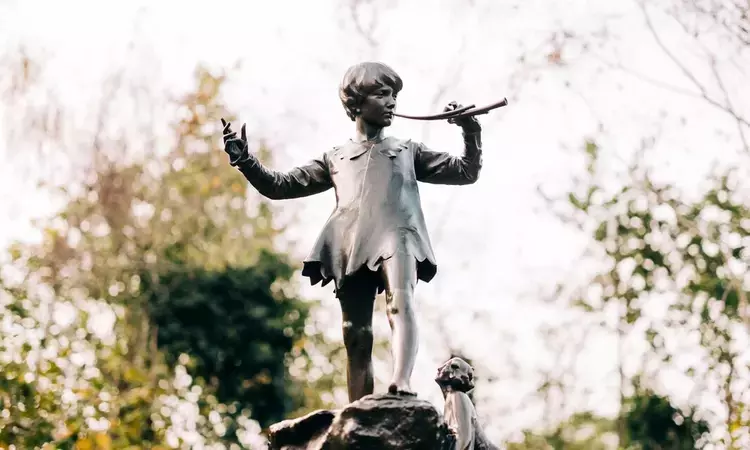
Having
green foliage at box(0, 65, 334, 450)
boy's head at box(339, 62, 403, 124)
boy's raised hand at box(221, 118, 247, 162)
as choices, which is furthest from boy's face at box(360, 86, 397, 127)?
green foliage at box(0, 65, 334, 450)

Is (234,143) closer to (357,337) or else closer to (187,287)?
(357,337)

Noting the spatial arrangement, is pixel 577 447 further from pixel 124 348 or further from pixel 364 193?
pixel 364 193

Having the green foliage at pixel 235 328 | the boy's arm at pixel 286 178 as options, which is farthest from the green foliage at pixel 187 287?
the boy's arm at pixel 286 178

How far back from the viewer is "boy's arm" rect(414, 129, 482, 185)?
228 inches

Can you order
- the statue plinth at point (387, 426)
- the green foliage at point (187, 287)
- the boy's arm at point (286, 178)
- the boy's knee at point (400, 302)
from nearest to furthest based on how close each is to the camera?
the statue plinth at point (387, 426), the boy's knee at point (400, 302), the boy's arm at point (286, 178), the green foliage at point (187, 287)

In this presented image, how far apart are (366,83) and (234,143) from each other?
29.9 inches

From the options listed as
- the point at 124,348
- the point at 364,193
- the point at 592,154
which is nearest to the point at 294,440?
the point at 364,193

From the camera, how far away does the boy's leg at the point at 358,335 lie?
563cm

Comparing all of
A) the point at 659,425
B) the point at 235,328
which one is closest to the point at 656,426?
the point at 659,425

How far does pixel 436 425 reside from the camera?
490 centimetres

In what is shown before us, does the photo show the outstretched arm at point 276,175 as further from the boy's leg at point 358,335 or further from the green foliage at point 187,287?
the green foliage at point 187,287

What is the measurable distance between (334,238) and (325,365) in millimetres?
14051

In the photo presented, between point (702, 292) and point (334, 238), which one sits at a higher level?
point (702, 292)

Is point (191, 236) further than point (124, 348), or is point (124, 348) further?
point (191, 236)
